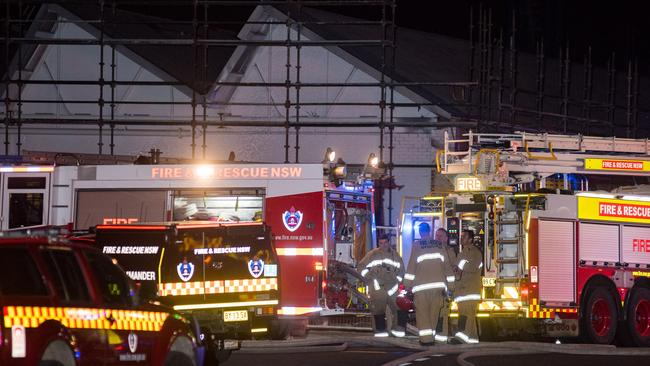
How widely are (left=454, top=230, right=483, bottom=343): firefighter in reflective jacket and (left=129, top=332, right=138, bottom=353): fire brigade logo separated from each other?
7.48 meters

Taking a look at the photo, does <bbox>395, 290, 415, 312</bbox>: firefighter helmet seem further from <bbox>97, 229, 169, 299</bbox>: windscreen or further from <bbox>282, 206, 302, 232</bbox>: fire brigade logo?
<bbox>97, 229, 169, 299</bbox>: windscreen

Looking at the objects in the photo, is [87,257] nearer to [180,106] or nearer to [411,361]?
[411,361]

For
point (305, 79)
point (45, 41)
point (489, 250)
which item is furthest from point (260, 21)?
point (489, 250)

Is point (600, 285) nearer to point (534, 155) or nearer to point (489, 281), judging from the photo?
point (489, 281)

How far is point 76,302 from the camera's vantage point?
9.58 metres

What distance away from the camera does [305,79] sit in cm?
2825

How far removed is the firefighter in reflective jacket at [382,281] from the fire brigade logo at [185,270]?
159 inches

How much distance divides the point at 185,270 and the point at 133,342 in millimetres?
4276

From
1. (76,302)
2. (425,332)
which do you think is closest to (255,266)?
(425,332)

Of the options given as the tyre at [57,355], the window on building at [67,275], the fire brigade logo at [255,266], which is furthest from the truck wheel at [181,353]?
the fire brigade logo at [255,266]

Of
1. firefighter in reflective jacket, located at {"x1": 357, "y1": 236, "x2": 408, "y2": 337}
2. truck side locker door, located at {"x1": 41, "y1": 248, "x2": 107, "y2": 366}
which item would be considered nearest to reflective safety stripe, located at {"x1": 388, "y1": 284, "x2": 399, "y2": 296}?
firefighter in reflective jacket, located at {"x1": 357, "y1": 236, "x2": 408, "y2": 337}

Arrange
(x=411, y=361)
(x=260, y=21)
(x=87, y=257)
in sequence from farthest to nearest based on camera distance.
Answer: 1. (x=260, y=21)
2. (x=411, y=361)
3. (x=87, y=257)

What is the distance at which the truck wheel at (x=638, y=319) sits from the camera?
18000 millimetres

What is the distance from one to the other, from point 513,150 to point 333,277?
339 centimetres
